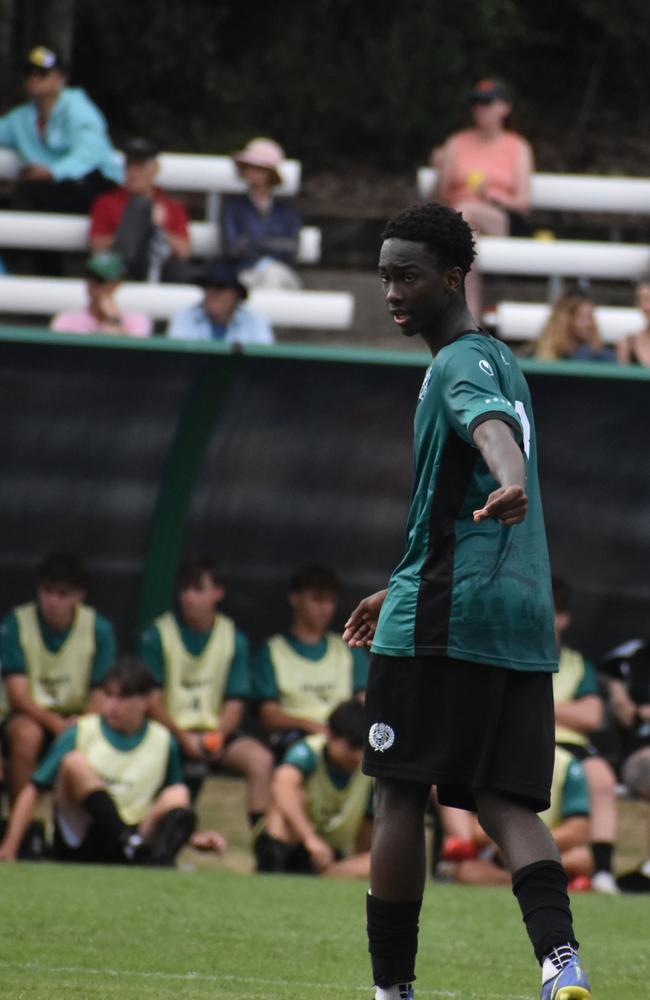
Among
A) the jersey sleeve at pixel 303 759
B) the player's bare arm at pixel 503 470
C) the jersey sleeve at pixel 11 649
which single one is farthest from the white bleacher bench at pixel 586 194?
the player's bare arm at pixel 503 470

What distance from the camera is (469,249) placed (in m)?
4.63

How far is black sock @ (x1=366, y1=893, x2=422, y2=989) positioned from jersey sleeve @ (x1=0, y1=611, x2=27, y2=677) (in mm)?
5911

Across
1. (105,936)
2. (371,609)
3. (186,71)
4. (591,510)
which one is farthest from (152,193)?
(371,609)

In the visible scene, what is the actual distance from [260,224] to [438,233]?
29.1 ft

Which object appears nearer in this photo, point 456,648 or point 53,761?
point 456,648

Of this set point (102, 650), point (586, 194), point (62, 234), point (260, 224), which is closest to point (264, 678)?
point (102, 650)

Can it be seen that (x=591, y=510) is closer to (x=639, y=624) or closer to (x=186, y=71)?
(x=639, y=624)

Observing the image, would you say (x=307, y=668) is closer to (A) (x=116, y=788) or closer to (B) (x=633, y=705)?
(A) (x=116, y=788)

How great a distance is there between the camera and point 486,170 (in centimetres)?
1355

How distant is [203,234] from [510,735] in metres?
9.62

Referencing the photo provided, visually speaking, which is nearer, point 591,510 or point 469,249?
point 469,249

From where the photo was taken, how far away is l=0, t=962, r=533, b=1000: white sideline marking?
5.54 m

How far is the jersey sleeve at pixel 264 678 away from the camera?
10461mm

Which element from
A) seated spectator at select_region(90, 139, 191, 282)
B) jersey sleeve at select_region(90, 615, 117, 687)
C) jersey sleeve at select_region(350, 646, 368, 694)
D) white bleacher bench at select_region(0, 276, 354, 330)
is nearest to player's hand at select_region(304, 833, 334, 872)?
jersey sleeve at select_region(350, 646, 368, 694)
